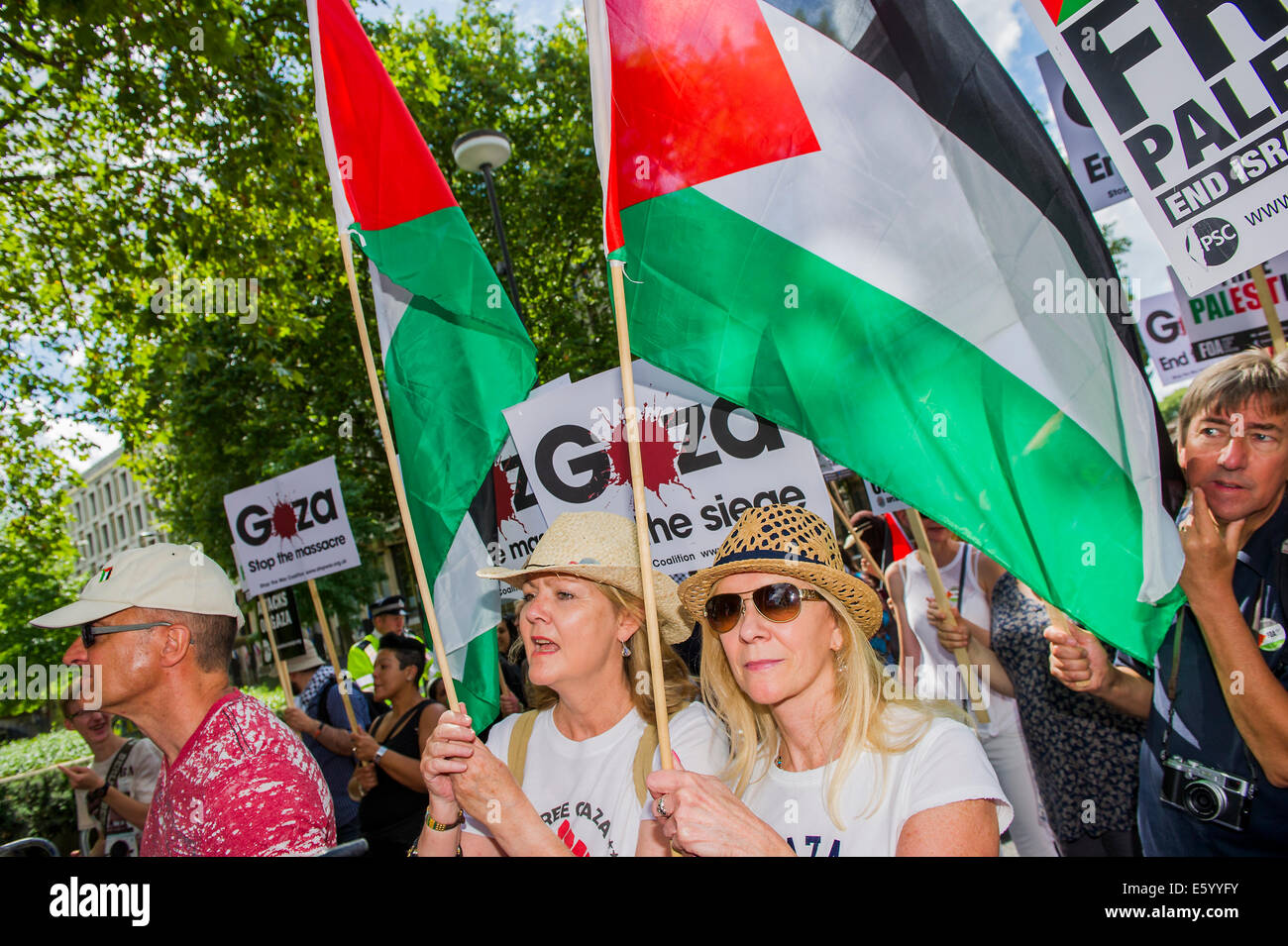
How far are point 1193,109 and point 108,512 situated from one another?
85.3 metres

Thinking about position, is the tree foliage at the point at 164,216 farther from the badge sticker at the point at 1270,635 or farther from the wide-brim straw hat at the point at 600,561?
the badge sticker at the point at 1270,635

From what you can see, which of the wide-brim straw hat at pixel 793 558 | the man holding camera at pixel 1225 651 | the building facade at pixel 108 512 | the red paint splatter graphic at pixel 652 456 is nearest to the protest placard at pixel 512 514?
the red paint splatter graphic at pixel 652 456

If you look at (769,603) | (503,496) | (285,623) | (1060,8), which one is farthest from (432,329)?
(285,623)

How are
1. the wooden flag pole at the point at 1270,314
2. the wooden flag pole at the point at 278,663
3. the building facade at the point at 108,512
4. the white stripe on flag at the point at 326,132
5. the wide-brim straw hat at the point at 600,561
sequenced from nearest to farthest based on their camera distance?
the wide-brim straw hat at the point at 600,561 < the wooden flag pole at the point at 1270,314 < the white stripe on flag at the point at 326,132 < the wooden flag pole at the point at 278,663 < the building facade at the point at 108,512

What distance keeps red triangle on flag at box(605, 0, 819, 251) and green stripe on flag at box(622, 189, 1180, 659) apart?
0.43 feet

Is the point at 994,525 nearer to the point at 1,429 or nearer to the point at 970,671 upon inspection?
the point at 970,671

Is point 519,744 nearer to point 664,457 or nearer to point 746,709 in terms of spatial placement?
point 746,709

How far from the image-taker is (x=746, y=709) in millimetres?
2211

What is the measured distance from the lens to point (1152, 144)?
85.1 inches

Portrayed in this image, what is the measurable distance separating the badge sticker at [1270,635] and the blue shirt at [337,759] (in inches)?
163

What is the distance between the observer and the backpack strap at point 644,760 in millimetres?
2266

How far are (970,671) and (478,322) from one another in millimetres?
2578
